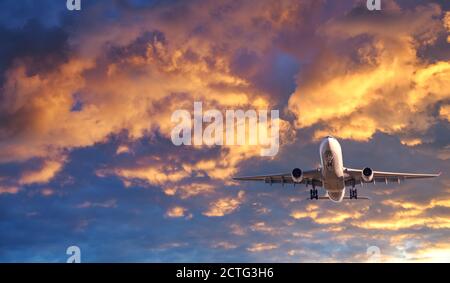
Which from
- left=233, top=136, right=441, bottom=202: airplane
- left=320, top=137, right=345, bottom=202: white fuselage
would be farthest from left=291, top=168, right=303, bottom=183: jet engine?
left=320, top=137, right=345, bottom=202: white fuselage

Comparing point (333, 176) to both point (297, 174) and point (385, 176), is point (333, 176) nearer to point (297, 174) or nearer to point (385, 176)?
point (297, 174)

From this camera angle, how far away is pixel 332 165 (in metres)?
69.2

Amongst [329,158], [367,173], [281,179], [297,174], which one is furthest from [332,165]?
[281,179]

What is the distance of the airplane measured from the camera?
67.6 meters

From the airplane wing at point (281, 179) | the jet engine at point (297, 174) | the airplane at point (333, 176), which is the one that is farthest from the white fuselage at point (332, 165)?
the airplane wing at point (281, 179)

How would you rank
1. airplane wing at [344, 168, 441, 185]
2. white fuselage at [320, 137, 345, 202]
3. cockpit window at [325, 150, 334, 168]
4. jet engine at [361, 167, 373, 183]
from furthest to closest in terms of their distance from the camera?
airplane wing at [344, 168, 441, 185] < jet engine at [361, 167, 373, 183] < cockpit window at [325, 150, 334, 168] < white fuselage at [320, 137, 345, 202]

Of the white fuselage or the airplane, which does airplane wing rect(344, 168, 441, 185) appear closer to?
the airplane

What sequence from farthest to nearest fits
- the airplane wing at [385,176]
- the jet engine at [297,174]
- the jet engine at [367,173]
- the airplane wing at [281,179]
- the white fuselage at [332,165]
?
the airplane wing at [281,179]
the airplane wing at [385,176]
the jet engine at [297,174]
the jet engine at [367,173]
the white fuselage at [332,165]

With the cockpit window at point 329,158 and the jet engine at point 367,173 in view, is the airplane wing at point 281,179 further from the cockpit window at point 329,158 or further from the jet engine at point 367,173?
the cockpit window at point 329,158

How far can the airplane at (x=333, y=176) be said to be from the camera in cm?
6762
